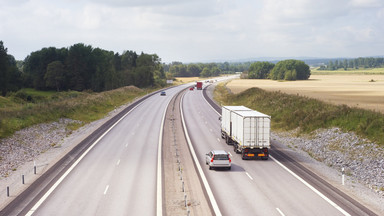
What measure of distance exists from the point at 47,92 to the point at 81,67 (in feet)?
51.0

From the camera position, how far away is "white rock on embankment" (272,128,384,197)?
29864mm

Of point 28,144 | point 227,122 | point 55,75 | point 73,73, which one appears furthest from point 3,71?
point 227,122

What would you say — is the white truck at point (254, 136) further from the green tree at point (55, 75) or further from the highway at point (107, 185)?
the green tree at point (55, 75)

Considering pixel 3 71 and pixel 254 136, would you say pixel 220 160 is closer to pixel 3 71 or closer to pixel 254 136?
pixel 254 136

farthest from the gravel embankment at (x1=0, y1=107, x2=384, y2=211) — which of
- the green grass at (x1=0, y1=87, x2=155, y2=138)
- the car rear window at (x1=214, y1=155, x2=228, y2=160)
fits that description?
the car rear window at (x1=214, y1=155, x2=228, y2=160)

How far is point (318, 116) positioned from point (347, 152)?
12591 mm

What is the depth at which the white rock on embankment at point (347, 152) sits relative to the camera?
29.9 meters

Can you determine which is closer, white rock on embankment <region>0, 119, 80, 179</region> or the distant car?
the distant car

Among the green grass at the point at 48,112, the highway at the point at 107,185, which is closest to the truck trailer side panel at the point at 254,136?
the highway at the point at 107,185

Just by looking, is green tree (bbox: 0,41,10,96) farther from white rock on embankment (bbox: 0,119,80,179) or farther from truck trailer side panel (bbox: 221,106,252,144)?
truck trailer side panel (bbox: 221,106,252,144)

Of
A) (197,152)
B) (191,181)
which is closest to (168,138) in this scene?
(197,152)

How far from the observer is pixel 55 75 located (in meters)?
139

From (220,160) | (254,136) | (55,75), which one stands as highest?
(55,75)

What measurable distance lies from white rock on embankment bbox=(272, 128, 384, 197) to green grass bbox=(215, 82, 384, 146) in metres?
1.22
